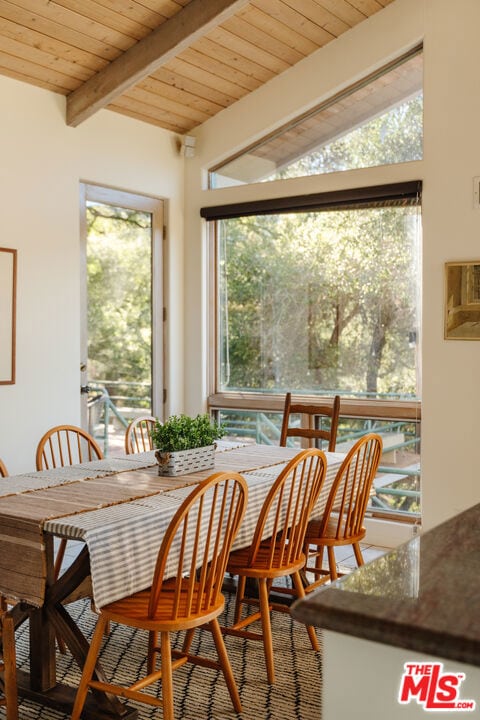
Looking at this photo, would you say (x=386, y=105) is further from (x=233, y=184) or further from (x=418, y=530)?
(x=418, y=530)

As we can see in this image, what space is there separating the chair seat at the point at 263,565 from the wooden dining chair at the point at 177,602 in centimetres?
28

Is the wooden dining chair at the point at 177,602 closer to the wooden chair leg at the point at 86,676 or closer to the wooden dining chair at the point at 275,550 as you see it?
the wooden chair leg at the point at 86,676

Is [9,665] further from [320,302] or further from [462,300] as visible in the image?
[320,302]

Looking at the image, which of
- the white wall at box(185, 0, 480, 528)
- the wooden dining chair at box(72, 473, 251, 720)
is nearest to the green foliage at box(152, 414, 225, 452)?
the wooden dining chair at box(72, 473, 251, 720)

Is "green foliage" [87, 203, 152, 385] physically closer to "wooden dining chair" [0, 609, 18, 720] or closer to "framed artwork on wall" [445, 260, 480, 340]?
"framed artwork on wall" [445, 260, 480, 340]

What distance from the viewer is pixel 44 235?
475 centimetres

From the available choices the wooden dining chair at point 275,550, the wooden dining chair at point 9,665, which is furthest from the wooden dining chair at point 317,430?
the wooden dining chair at point 9,665

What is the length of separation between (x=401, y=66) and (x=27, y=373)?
121 inches

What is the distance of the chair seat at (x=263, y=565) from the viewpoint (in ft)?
9.77

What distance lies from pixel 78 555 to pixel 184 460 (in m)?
0.74

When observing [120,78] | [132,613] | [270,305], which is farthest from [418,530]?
[120,78]

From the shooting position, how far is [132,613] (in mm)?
2445

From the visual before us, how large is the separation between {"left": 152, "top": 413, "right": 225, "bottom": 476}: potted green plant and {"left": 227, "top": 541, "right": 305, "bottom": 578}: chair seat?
1.51ft

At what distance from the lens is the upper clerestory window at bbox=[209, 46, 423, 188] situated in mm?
4898
